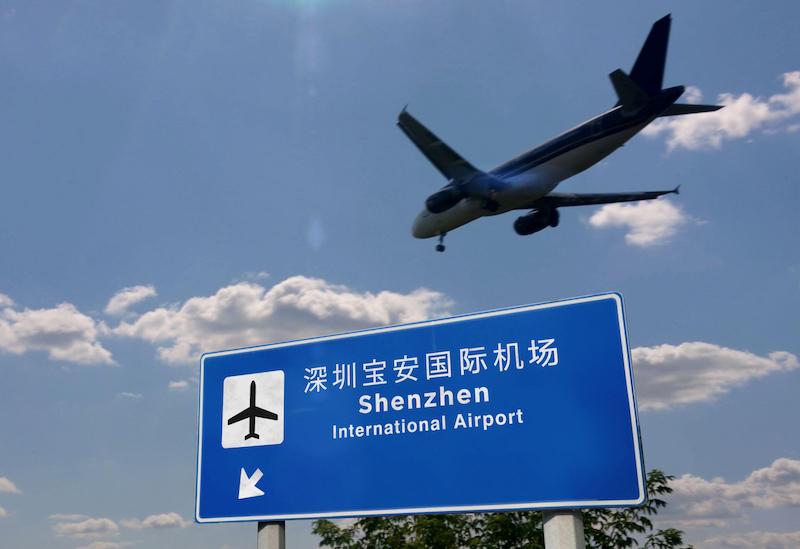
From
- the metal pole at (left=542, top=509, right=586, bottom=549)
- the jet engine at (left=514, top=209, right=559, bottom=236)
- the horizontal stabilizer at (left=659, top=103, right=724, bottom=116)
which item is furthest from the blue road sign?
the jet engine at (left=514, top=209, right=559, bottom=236)

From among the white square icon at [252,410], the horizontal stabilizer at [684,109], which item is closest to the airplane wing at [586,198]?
the horizontal stabilizer at [684,109]

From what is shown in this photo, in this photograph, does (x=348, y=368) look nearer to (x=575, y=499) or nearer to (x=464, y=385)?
(x=464, y=385)

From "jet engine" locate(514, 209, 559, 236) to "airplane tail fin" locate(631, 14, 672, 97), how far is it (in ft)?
35.1

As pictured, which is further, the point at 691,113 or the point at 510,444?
the point at 691,113

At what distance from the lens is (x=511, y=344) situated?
10.3 m

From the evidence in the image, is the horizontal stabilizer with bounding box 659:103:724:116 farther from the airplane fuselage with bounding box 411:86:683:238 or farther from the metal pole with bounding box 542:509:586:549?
the metal pole with bounding box 542:509:586:549

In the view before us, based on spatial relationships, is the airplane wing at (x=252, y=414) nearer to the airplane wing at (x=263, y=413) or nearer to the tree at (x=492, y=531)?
the airplane wing at (x=263, y=413)

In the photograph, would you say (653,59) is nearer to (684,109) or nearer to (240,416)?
(684,109)

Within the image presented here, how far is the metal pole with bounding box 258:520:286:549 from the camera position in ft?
37.1

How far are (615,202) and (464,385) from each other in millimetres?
45621

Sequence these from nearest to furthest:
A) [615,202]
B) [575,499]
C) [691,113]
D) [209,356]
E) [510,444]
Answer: [575,499] → [510,444] → [209,356] → [691,113] → [615,202]

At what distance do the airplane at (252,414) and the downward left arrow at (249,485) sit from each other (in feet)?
1.79

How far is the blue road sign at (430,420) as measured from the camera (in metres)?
9.48

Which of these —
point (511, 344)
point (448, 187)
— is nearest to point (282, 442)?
point (511, 344)
